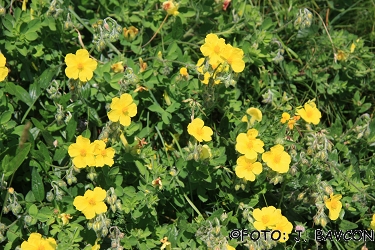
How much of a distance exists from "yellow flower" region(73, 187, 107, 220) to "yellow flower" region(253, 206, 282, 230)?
0.80 metres

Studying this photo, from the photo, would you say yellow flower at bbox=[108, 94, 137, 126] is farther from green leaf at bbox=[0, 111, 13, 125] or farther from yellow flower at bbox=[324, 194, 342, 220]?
yellow flower at bbox=[324, 194, 342, 220]

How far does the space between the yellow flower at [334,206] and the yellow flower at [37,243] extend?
147cm

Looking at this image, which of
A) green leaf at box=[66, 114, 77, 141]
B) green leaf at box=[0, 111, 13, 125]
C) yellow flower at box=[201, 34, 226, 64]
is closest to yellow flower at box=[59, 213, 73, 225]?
green leaf at box=[66, 114, 77, 141]

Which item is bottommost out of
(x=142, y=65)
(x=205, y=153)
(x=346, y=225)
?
(x=346, y=225)

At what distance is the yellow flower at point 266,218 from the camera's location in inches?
111

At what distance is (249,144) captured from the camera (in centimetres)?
293

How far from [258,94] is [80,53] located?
1.28 m

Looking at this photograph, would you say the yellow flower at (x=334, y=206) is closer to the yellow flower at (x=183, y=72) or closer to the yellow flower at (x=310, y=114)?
the yellow flower at (x=310, y=114)

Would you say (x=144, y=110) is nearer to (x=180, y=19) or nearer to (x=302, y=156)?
(x=180, y=19)

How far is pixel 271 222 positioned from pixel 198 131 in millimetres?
618

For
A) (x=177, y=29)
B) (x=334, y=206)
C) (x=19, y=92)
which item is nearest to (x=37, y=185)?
(x=19, y=92)

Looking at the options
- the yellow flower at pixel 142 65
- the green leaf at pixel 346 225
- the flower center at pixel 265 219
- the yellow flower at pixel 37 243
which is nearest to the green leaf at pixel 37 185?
the yellow flower at pixel 37 243

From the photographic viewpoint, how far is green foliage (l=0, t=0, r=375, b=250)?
9.30ft

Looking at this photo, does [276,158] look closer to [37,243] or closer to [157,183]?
[157,183]
